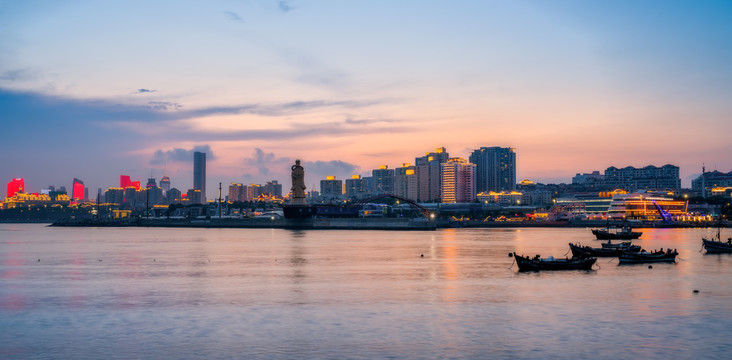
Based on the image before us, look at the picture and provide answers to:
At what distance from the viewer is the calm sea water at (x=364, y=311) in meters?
26.2

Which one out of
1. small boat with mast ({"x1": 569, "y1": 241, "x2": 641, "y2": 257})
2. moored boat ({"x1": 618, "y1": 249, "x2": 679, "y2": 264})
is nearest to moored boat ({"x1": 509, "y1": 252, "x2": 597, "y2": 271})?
moored boat ({"x1": 618, "y1": 249, "x2": 679, "y2": 264})

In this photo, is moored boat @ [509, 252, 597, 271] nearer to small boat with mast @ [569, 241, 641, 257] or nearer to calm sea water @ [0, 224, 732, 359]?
calm sea water @ [0, 224, 732, 359]

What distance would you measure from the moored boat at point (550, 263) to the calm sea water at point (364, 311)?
191 cm

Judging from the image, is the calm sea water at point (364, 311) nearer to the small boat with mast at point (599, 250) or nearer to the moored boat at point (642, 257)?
the moored boat at point (642, 257)

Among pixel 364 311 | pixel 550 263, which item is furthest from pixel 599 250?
pixel 364 311

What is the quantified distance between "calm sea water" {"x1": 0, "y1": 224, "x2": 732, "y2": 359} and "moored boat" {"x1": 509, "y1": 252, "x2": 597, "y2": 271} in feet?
6.27

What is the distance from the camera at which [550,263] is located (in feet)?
181

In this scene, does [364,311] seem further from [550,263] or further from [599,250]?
[599,250]

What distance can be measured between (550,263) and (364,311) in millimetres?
25378

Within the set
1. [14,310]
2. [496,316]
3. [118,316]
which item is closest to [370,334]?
[496,316]

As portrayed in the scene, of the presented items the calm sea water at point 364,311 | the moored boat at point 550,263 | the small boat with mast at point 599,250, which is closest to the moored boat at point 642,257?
the calm sea water at point 364,311

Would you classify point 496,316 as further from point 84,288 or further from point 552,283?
point 84,288

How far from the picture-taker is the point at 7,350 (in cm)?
2562

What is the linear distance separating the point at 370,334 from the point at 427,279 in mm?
21447
